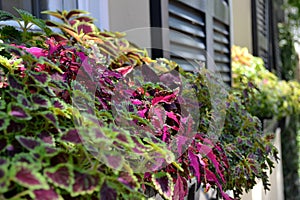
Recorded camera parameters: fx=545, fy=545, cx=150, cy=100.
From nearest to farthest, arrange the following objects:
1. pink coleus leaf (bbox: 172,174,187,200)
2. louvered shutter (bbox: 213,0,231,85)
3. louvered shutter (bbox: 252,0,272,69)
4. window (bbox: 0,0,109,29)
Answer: pink coleus leaf (bbox: 172,174,187,200) → window (bbox: 0,0,109,29) → louvered shutter (bbox: 213,0,231,85) → louvered shutter (bbox: 252,0,272,69)

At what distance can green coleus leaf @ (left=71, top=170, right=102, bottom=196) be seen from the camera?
840 millimetres

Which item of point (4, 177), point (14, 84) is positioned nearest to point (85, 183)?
point (4, 177)

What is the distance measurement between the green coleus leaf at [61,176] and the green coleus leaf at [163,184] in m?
0.29

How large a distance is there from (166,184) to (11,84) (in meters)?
0.37

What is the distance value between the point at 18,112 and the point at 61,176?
0.16 metres

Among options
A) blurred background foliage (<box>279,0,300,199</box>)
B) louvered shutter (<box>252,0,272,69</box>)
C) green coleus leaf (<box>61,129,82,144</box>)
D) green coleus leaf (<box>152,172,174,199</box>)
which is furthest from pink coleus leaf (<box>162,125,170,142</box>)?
louvered shutter (<box>252,0,272,69</box>)

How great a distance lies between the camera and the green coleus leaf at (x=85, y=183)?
0.84 m

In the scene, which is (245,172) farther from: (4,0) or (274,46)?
(274,46)

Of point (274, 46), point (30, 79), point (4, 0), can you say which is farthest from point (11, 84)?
point (274, 46)

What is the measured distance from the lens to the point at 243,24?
18.1 ft

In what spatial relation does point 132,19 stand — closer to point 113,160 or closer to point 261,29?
point 113,160

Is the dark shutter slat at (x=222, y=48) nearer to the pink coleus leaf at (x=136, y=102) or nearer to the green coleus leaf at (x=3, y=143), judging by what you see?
the pink coleus leaf at (x=136, y=102)

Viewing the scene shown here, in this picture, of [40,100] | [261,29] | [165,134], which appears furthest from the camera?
[261,29]

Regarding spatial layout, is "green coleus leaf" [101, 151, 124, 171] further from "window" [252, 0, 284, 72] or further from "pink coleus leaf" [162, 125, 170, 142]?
"window" [252, 0, 284, 72]
